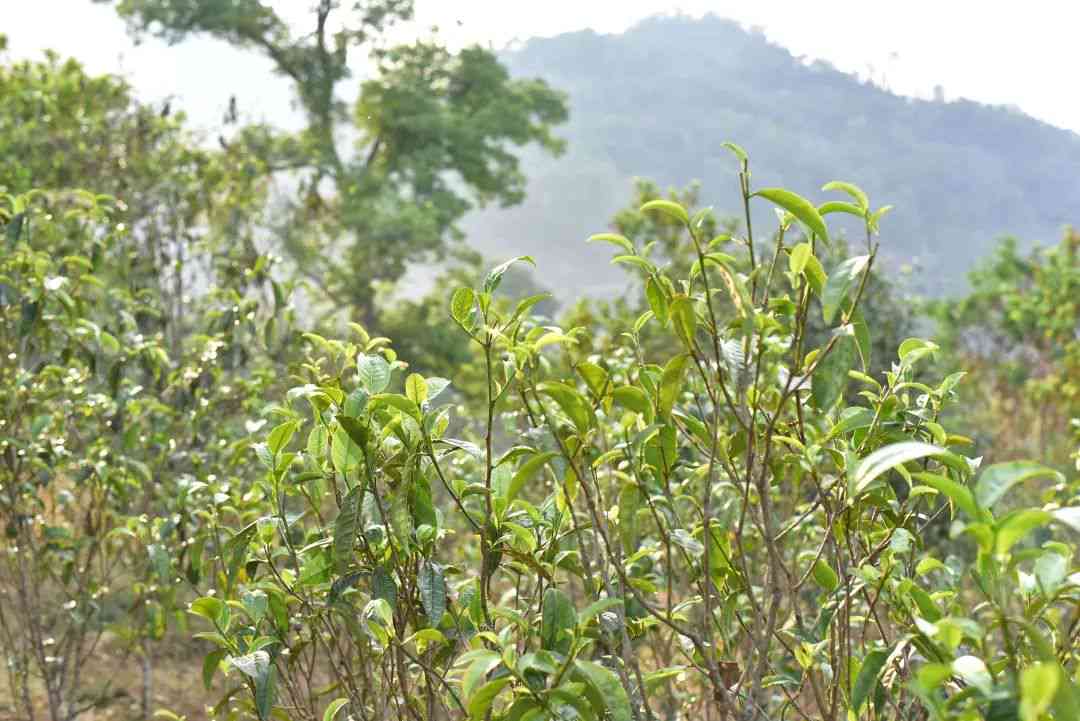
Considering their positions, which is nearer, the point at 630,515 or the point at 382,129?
the point at 630,515

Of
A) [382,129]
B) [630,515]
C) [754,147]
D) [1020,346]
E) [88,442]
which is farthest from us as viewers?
[754,147]

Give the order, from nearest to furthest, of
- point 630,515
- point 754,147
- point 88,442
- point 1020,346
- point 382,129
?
point 630,515 < point 88,442 < point 1020,346 < point 382,129 < point 754,147

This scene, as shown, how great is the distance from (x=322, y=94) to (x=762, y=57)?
62.1 meters

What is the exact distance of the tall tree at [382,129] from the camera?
46.4 ft

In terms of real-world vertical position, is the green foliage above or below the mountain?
below

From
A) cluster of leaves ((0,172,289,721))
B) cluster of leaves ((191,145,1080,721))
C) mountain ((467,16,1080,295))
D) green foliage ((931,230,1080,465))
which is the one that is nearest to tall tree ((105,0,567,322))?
green foliage ((931,230,1080,465))

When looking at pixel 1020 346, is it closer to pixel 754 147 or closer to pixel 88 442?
pixel 88 442

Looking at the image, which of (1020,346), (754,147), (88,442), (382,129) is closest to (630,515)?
(88,442)

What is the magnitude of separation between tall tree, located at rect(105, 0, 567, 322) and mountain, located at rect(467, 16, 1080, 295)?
38.2 metres

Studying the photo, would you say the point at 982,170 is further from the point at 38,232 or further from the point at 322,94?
the point at 38,232

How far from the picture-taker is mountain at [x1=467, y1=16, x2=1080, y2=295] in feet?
188

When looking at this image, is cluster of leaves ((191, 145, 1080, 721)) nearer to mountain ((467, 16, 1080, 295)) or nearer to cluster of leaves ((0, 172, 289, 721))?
cluster of leaves ((0, 172, 289, 721))

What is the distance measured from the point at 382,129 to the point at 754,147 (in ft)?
159

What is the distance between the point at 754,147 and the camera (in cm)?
6088
